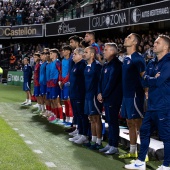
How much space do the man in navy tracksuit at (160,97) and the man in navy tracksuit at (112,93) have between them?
1312 mm

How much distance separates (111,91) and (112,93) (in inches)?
2.2

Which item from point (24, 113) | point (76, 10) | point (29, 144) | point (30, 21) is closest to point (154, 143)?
point (29, 144)

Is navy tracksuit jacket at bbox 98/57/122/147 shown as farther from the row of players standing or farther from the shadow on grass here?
the shadow on grass

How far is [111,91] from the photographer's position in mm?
7848

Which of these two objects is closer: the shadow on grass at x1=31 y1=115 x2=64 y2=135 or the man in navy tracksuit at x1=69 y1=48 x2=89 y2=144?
the man in navy tracksuit at x1=69 y1=48 x2=89 y2=144

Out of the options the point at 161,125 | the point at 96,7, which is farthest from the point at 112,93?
the point at 96,7

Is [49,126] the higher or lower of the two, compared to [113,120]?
lower

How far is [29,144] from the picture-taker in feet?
28.9

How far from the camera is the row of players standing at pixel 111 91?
24.2 feet

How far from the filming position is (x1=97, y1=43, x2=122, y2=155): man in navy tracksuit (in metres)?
7.84

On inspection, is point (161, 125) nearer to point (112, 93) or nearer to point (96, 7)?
point (112, 93)

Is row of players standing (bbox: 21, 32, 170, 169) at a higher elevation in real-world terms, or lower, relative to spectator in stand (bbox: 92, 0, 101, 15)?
lower

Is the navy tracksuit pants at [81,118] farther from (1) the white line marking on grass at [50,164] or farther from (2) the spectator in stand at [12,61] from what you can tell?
(2) the spectator in stand at [12,61]

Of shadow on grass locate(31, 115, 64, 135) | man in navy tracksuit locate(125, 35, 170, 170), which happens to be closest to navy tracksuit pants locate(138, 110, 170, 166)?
man in navy tracksuit locate(125, 35, 170, 170)
